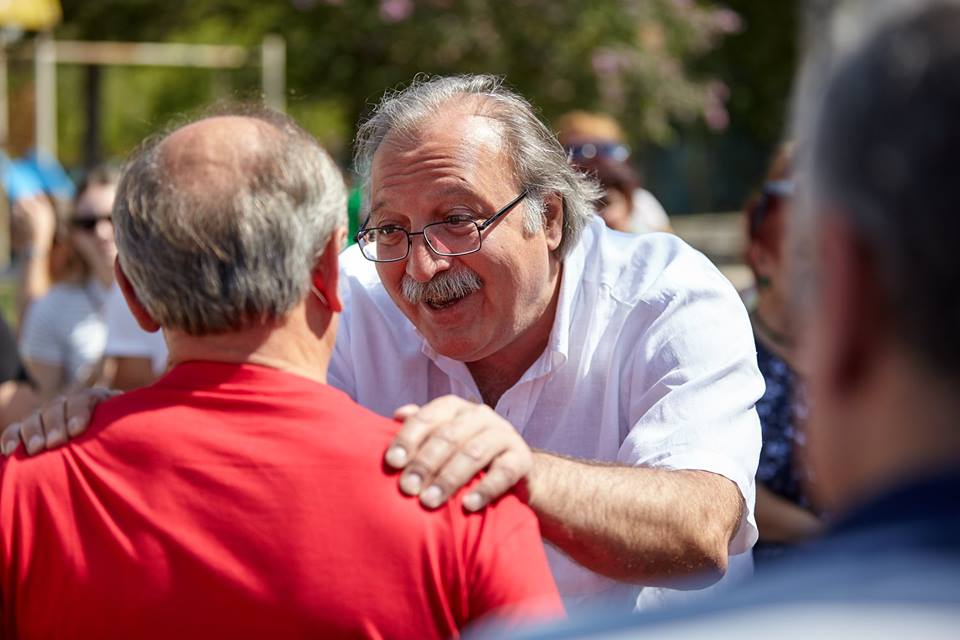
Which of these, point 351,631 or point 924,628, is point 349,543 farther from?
point 924,628

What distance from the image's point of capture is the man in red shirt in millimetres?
1705

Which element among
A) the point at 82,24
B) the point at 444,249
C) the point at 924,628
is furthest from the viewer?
the point at 82,24

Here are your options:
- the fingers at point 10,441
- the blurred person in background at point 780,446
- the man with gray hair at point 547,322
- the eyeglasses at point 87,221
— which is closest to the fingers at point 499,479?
the man with gray hair at point 547,322

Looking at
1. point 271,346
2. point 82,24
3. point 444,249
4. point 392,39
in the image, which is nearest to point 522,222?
point 444,249

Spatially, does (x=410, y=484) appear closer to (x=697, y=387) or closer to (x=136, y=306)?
(x=136, y=306)

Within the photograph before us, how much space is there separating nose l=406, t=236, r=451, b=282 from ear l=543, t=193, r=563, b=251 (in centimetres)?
27

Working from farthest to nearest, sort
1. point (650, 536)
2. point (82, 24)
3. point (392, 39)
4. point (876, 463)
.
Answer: point (82, 24), point (392, 39), point (650, 536), point (876, 463)

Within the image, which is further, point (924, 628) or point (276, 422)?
point (276, 422)

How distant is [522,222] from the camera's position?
2822 millimetres

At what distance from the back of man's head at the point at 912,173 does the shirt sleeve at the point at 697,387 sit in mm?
1520

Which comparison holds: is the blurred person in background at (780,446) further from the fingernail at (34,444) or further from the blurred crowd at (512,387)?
the fingernail at (34,444)

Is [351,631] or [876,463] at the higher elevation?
[876,463]

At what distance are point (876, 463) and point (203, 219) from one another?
1072mm

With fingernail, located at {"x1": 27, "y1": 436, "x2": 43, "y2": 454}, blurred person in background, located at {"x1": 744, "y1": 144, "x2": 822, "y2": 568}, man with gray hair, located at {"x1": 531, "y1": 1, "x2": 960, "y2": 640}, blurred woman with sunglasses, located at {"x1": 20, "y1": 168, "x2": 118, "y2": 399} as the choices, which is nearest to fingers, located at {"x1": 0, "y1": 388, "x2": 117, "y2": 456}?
fingernail, located at {"x1": 27, "y1": 436, "x2": 43, "y2": 454}
